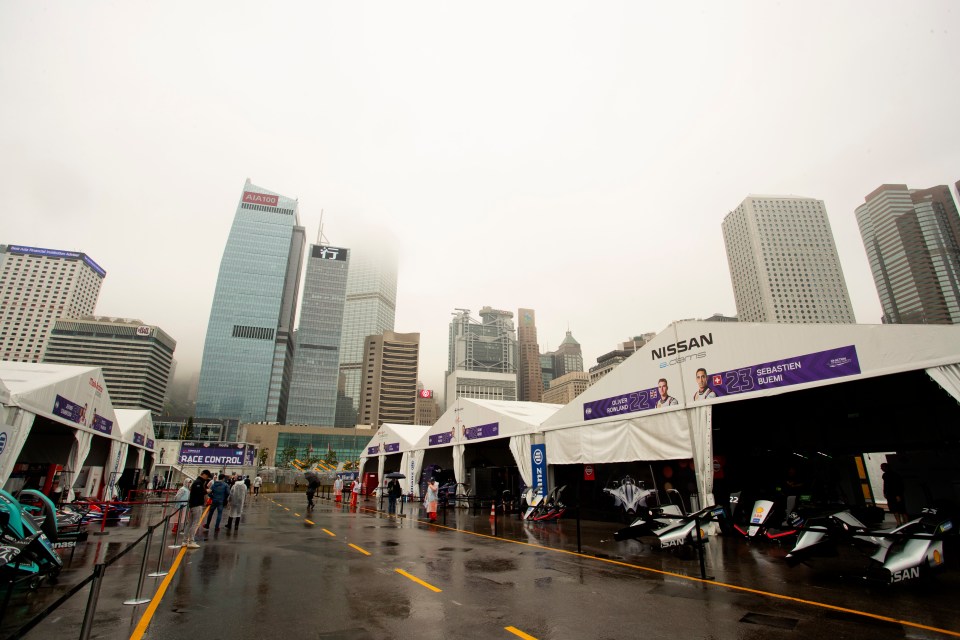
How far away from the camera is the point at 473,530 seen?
1612 cm

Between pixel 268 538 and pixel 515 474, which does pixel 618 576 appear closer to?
pixel 268 538

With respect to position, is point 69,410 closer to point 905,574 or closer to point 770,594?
point 770,594

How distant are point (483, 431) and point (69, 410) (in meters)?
17.6

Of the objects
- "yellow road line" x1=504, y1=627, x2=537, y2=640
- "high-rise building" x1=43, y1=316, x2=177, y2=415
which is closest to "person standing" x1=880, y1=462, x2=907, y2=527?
"yellow road line" x1=504, y1=627, x2=537, y2=640

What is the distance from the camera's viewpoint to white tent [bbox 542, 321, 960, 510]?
10.1 metres

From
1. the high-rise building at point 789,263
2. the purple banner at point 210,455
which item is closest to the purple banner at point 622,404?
the purple banner at point 210,455

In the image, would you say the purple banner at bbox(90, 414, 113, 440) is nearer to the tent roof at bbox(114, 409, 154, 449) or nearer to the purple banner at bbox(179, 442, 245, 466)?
the tent roof at bbox(114, 409, 154, 449)

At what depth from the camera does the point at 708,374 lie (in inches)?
540

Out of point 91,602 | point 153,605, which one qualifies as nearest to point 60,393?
point 153,605

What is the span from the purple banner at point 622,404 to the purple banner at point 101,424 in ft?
72.2

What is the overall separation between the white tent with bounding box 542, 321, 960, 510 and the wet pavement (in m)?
3.77

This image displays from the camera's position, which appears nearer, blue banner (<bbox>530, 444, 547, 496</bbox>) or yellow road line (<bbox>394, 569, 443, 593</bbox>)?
yellow road line (<bbox>394, 569, 443, 593</bbox>)

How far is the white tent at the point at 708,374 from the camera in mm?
10062

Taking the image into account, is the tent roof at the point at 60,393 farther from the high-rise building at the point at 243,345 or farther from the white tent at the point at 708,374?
the high-rise building at the point at 243,345
